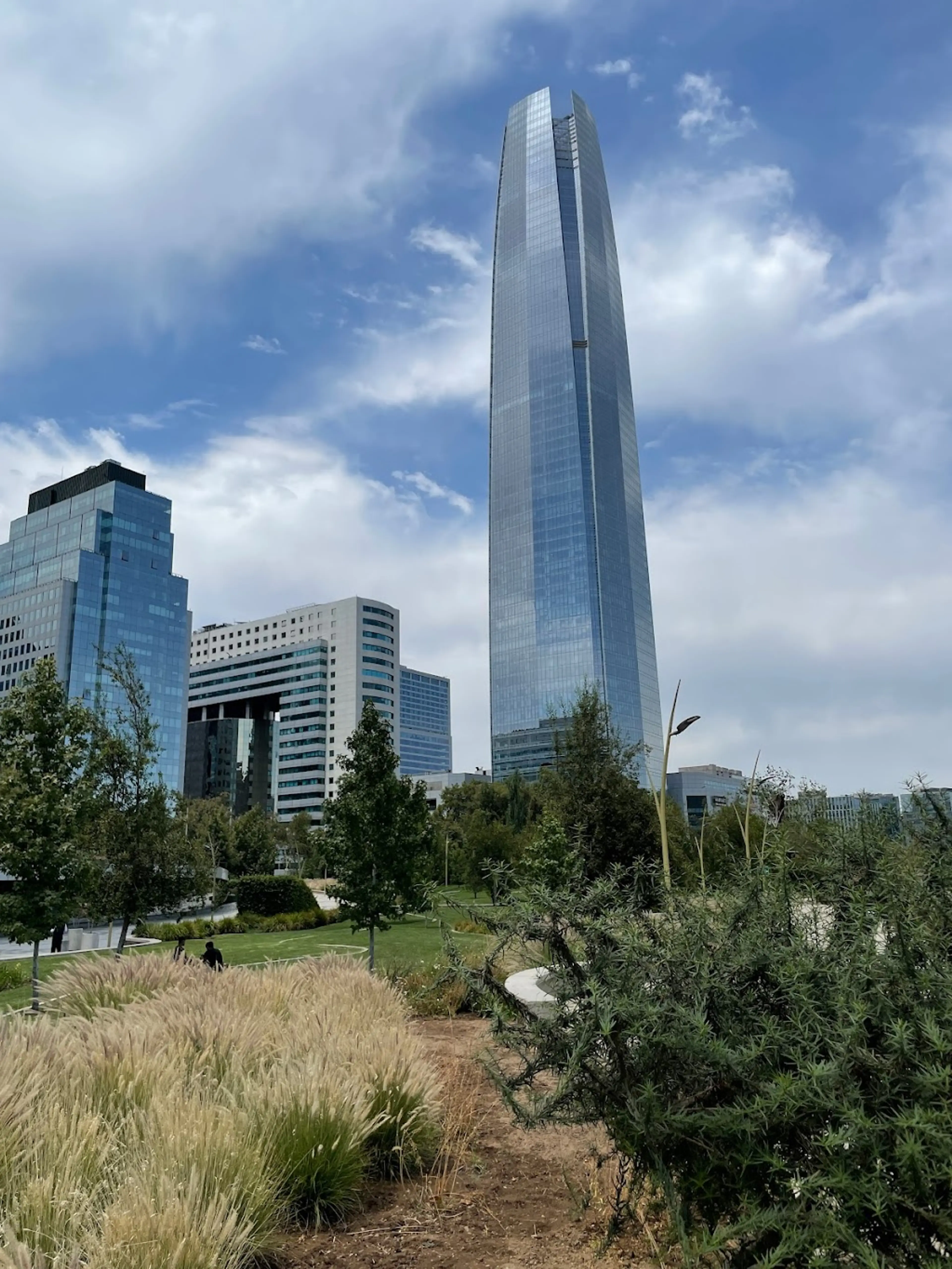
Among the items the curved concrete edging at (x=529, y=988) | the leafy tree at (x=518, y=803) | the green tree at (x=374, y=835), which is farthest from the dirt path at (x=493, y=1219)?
the leafy tree at (x=518, y=803)

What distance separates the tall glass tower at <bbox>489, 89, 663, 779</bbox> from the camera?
545ft

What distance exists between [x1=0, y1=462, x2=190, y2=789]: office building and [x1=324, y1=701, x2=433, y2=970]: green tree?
113 metres

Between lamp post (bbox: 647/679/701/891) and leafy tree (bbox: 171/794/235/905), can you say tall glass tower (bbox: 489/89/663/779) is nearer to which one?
leafy tree (bbox: 171/794/235/905)

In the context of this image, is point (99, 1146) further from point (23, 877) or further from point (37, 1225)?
point (23, 877)

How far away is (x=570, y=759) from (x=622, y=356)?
16411 centimetres

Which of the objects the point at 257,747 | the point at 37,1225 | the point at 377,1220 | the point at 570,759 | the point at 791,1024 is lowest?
the point at 377,1220

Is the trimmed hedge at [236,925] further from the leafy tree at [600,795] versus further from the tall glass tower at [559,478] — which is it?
the tall glass tower at [559,478]

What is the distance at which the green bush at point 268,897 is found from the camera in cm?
4222

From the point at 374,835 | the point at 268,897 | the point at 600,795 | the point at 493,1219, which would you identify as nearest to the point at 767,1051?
the point at 493,1219

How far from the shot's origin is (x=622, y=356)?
607 ft

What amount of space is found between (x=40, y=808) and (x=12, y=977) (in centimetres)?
761

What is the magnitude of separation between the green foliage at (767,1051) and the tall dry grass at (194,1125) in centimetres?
163

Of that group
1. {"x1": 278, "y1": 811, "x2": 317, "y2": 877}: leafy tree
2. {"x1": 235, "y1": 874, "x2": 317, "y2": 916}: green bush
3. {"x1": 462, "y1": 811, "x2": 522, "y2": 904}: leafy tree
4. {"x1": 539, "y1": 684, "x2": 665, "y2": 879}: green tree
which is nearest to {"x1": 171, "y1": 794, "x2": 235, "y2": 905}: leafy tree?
{"x1": 235, "y1": 874, "x2": 317, "y2": 916}: green bush

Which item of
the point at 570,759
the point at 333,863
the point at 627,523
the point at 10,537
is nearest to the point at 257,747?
the point at 10,537
